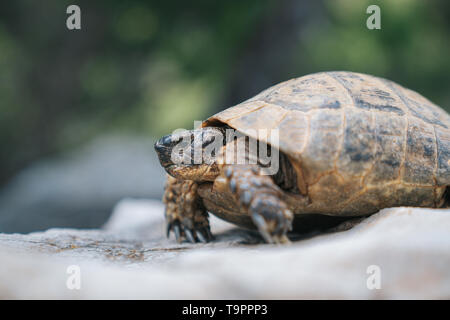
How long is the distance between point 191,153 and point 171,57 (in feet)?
17.2

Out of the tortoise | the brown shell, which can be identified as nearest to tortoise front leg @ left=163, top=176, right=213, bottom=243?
the tortoise

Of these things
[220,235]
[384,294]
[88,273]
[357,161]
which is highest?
[357,161]

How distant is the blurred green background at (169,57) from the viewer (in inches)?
239

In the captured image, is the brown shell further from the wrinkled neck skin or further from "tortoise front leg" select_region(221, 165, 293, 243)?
"tortoise front leg" select_region(221, 165, 293, 243)

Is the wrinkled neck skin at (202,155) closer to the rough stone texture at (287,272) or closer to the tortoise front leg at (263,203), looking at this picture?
the tortoise front leg at (263,203)

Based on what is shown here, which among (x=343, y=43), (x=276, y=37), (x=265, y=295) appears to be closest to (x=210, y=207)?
(x=265, y=295)

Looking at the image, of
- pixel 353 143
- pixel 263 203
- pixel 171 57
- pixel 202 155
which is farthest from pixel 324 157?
pixel 171 57

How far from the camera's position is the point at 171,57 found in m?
6.97

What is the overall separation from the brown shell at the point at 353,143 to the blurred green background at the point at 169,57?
4.09 m

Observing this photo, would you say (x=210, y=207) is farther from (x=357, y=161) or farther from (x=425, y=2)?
(x=425, y=2)

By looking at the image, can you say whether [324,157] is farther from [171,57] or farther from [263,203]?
[171,57]

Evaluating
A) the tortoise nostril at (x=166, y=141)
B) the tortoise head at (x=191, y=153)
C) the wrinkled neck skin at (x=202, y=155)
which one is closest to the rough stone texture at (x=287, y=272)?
the wrinkled neck skin at (x=202, y=155)

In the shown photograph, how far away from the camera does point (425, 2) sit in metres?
6.07
